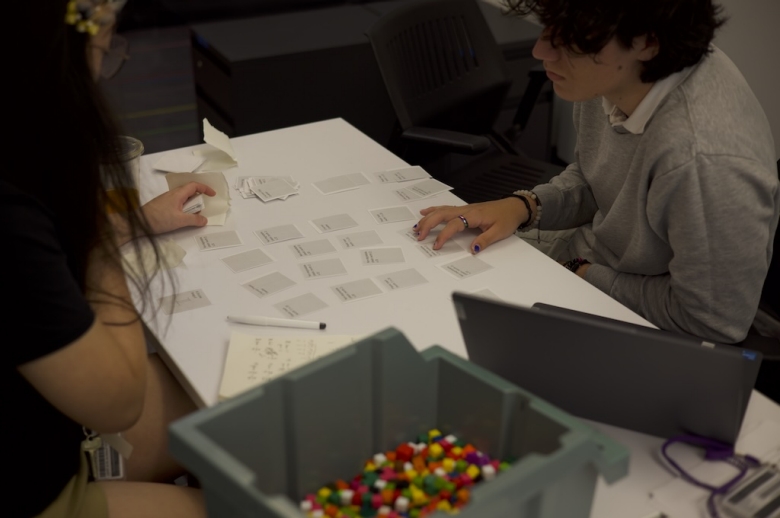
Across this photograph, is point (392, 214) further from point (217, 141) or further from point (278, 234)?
point (217, 141)

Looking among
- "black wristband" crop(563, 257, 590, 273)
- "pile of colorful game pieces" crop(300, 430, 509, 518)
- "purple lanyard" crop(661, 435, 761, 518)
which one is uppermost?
"pile of colorful game pieces" crop(300, 430, 509, 518)

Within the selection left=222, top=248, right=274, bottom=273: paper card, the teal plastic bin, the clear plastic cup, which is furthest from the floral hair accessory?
left=222, top=248, right=274, bottom=273: paper card

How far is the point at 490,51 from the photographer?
2.57 meters

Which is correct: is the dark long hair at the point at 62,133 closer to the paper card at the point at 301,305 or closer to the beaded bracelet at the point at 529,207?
the paper card at the point at 301,305

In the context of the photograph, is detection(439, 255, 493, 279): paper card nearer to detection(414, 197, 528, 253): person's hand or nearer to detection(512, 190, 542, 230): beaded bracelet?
detection(414, 197, 528, 253): person's hand

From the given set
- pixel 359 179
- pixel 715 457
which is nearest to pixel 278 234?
pixel 359 179

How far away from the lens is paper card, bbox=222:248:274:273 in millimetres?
1547

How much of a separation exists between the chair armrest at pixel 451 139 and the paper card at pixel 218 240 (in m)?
0.78

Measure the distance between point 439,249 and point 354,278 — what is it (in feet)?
0.64

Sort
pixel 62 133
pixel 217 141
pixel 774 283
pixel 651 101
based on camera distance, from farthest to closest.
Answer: pixel 217 141 < pixel 774 283 < pixel 651 101 < pixel 62 133

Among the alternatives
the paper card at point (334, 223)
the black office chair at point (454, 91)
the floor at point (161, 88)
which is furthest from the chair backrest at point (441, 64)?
the floor at point (161, 88)

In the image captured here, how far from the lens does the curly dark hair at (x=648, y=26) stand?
1.38 meters

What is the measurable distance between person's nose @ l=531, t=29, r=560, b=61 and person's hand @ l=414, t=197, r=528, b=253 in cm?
32

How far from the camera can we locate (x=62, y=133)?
3.45 ft
